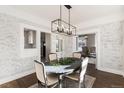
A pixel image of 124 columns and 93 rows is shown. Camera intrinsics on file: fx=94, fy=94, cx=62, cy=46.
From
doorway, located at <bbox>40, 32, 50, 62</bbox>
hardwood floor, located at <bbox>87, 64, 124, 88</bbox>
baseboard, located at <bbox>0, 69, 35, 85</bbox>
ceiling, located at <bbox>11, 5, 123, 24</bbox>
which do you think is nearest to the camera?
hardwood floor, located at <bbox>87, 64, 124, 88</bbox>

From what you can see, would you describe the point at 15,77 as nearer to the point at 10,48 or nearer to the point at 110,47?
the point at 10,48

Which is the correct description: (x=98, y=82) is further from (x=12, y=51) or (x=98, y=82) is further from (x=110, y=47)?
(x=12, y=51)

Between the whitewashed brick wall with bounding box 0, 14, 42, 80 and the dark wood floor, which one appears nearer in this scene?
the dark wood floor

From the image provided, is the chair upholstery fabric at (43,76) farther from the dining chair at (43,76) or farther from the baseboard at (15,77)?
the baseboard at (15,77)

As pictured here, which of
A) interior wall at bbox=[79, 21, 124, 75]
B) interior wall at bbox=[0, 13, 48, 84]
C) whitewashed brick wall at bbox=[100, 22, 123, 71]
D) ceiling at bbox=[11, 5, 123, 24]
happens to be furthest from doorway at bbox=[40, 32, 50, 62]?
whitewashed brick wall at bbox=[100, 22, 123, 71]

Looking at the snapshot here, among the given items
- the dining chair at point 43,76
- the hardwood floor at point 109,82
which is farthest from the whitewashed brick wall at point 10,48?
the hardwood floor at point 109,82

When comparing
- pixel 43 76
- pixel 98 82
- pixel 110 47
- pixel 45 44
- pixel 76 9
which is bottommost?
pixel 98 82

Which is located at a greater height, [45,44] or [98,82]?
[45,44]

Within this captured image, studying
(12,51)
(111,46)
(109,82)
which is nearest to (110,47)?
(111,46)

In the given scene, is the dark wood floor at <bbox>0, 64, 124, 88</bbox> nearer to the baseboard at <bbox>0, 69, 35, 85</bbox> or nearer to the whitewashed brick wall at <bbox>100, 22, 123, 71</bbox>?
the baseboard at <bbox>0, 69, 35, 85</bbox>

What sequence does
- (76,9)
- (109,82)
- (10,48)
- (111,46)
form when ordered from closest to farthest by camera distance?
(109,82) < (10,48) < (76,9) < (111,46)

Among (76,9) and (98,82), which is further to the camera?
(76,9)

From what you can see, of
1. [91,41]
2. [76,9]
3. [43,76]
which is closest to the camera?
[43,76]
